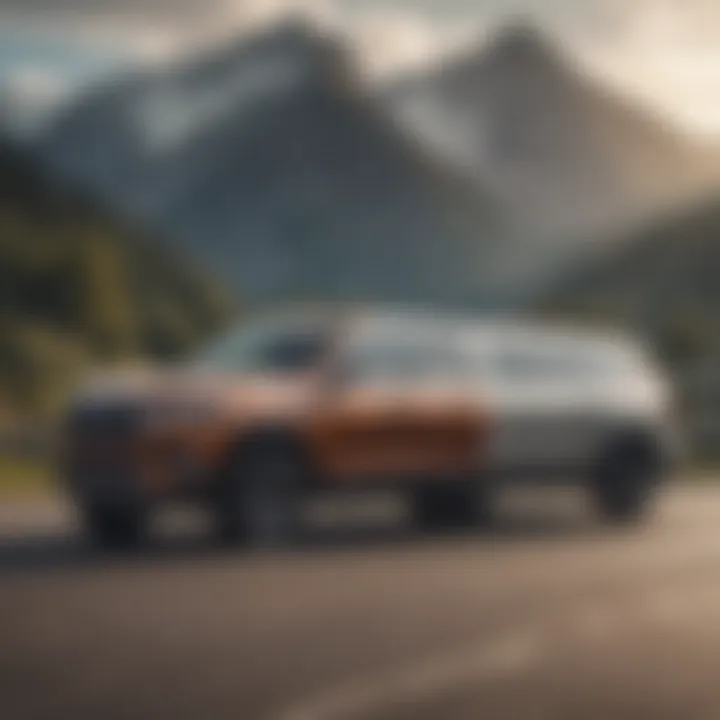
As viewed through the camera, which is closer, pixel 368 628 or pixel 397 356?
pixel 368 628

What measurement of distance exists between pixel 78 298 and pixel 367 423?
252 feet

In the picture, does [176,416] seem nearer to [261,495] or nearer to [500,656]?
[261,495]

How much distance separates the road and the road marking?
19mm

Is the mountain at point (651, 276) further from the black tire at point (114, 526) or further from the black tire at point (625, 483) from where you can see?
the black tire at point (114, 526)

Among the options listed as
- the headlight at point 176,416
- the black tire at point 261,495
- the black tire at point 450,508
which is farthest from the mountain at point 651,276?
the headlight at point 176,416

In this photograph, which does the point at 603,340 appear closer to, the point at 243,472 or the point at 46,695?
the point at 243,472

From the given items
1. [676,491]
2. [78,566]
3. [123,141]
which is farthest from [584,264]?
[78,566]

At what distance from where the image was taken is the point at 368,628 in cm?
1442

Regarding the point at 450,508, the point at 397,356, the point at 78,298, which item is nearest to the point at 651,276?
the point at 78,298

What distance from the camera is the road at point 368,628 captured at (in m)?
11.4

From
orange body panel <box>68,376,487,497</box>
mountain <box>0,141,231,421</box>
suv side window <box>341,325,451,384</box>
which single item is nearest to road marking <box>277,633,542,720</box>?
orange body panel <box>68,376,487,497</box>

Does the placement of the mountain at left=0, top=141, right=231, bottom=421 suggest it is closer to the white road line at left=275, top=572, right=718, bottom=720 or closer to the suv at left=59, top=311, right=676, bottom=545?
the suv at left=59, top=311, right=676, bottom=545

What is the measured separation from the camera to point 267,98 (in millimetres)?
182000

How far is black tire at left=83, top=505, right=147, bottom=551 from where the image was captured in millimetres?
20141
